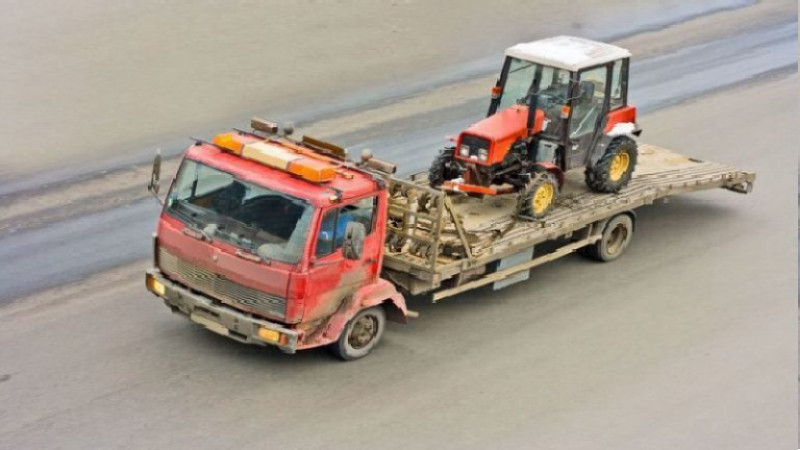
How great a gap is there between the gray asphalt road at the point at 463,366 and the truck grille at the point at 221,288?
78 centimetres

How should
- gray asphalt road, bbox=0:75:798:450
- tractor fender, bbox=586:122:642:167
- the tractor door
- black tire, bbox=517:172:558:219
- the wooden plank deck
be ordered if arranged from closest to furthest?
gray asphalt road, bbox=0:75:798:450 → the wooden plank deck → black tire, bbox=517:172:558:219 → the tractor door → tractor fender, bbox=586:122:642:167

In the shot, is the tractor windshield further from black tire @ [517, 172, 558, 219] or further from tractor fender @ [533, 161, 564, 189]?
black tire @ [517, 172, 558, 219]

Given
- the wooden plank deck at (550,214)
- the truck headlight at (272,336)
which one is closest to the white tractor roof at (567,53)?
the wooden plank deck at (550,214)

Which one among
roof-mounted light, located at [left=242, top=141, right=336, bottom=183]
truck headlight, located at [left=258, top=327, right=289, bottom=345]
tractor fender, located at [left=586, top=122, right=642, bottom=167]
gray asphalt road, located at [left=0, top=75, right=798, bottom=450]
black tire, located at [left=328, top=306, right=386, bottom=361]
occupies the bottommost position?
gray asphalt road, located at [left=0, top=75, right=798, bottom=450]

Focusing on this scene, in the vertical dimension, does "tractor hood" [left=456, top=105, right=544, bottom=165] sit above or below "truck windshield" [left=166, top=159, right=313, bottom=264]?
above

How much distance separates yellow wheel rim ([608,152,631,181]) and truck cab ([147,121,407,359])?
419cm

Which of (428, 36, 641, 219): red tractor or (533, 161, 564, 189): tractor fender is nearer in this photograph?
(428, 36, 641, 219): red tractor

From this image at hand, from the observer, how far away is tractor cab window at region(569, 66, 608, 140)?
1583 centimetres

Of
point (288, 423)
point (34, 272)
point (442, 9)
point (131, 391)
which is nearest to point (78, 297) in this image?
point (34, 272)

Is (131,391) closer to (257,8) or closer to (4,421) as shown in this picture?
(4,421)

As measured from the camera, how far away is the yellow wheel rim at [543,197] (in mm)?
15109

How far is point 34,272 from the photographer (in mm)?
15281

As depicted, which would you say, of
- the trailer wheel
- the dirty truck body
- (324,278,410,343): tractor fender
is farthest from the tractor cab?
(324,278,410,343): tractor fender

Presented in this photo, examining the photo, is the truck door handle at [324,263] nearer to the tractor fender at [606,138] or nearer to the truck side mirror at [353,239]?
the truck side mirror at [353,239]
